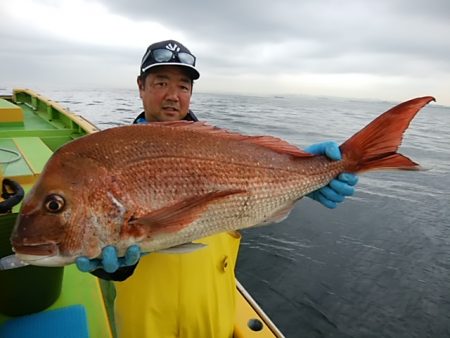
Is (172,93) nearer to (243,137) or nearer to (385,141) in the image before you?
(243,137)

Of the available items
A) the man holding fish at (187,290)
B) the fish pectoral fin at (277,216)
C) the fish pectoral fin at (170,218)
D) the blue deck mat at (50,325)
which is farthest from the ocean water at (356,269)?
the blue deck mat at (50,325)

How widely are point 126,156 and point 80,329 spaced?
1.69 m

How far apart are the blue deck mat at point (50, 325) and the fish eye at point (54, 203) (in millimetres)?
1515

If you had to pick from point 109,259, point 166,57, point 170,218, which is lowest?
point 109,259

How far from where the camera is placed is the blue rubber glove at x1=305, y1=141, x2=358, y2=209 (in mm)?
A: 2113

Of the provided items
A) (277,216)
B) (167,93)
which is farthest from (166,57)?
(277,216)

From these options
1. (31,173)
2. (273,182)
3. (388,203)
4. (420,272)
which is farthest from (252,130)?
(273,182)

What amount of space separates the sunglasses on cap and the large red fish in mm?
887

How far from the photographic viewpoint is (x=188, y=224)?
5.32 feet

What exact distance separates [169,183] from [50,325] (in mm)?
1771

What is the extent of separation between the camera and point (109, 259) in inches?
59.1

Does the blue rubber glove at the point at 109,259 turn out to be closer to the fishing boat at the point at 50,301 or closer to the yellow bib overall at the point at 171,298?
the yellow bib overall at the point at 171,298

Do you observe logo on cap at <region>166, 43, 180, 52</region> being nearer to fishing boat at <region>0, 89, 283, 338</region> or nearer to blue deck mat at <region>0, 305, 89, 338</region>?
fishing boat at <region>0, 89, 283, 338</region>

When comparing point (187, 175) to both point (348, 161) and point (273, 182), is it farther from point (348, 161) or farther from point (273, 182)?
point (348, 161)
